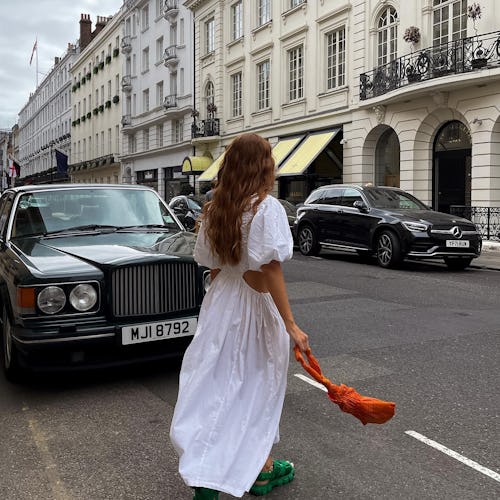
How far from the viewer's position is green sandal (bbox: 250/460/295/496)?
2.85 metres

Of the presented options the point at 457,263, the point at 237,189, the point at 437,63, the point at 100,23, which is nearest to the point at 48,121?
the point at 100,23

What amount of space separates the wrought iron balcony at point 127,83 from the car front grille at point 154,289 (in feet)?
149

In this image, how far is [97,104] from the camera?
56562 millimetres

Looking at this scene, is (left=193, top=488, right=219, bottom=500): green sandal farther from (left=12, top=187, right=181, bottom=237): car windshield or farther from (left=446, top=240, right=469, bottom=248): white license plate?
(left=446, top=240, right=469, bottom=248): white license plate

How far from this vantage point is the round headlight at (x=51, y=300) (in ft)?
13.8

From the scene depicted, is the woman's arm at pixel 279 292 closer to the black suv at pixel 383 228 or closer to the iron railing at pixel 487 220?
the black suv at pixel 383 228

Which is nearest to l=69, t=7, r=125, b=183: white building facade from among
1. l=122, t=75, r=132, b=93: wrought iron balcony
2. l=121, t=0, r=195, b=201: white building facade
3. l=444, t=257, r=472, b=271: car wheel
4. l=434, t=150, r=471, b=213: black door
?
l=122, t=75, r=132, b=93: wrought iron balcony

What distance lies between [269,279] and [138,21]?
4746cm

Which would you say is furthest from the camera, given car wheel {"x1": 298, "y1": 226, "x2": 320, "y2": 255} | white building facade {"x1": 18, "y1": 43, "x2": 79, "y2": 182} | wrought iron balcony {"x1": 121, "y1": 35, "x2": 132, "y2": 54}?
white building facade {"x1": 18, "y1": 43, "x2": 79, "y2": 182}

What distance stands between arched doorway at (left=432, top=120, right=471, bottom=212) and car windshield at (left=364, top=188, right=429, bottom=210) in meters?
7.35

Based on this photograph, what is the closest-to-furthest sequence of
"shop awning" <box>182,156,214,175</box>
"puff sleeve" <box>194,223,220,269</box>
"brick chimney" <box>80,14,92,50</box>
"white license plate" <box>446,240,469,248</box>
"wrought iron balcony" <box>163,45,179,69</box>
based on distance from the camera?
"puff sleeve" <box>194,223,220,269</box> → "white license plate" <box>446,240,469,248</box> → "shop awning" <box>182,156,214,175</box> → "wrought iron balcony" <box>163,45,179,69</box> → "brick chimney" <box>80,14,92,50</box>

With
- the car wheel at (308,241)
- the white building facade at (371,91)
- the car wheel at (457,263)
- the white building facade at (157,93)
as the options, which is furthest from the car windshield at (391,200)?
the white building facade at (157,93)

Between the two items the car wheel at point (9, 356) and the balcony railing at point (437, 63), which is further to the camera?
the balcony railing at point (437, 63)

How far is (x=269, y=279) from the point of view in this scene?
8.38 ft
